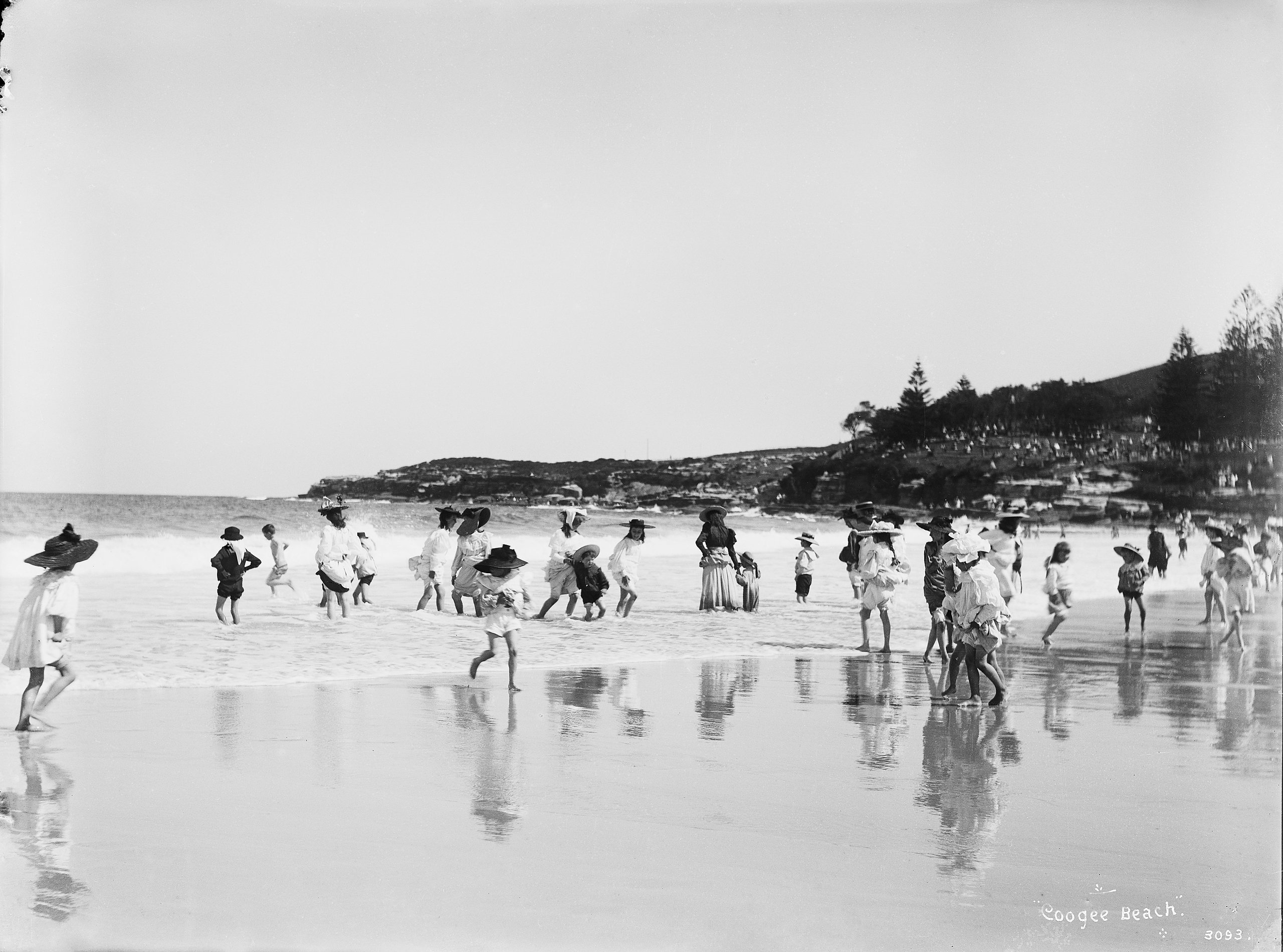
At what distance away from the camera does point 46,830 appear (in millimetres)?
5453

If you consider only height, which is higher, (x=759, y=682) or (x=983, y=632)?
(x=983, y=632)

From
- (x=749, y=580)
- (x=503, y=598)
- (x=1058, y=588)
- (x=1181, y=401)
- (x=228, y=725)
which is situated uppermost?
(x=1181, y=401)

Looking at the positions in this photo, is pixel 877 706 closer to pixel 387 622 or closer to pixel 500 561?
pixel 500 561

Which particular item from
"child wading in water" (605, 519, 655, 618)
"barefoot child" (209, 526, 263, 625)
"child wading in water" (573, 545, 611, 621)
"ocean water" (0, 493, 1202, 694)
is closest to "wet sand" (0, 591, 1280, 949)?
"ocean water" (0, 493, 1202, 694)

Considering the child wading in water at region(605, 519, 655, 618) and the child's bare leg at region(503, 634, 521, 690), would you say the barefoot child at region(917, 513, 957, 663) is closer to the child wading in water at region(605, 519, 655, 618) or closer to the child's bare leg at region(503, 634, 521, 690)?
the child's bare leg at region(503, 634, 521, 690)

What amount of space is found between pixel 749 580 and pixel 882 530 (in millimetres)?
6221

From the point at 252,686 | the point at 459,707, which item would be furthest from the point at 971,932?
the point at 252,686

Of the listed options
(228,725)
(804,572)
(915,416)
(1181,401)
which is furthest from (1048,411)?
(228,725)

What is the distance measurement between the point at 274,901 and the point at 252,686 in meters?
5.77

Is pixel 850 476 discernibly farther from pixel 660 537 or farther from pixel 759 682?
pixel 759 682

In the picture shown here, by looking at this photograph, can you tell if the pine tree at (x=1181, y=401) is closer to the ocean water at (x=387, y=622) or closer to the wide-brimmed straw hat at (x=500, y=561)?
the ocean water at (x=387, y=622)

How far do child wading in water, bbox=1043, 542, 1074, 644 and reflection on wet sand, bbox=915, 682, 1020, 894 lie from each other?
5713 mm

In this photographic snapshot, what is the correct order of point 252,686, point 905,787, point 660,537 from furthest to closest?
point 660,537 < point 252,686 < point 905,787

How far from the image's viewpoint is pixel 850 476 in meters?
84.0
